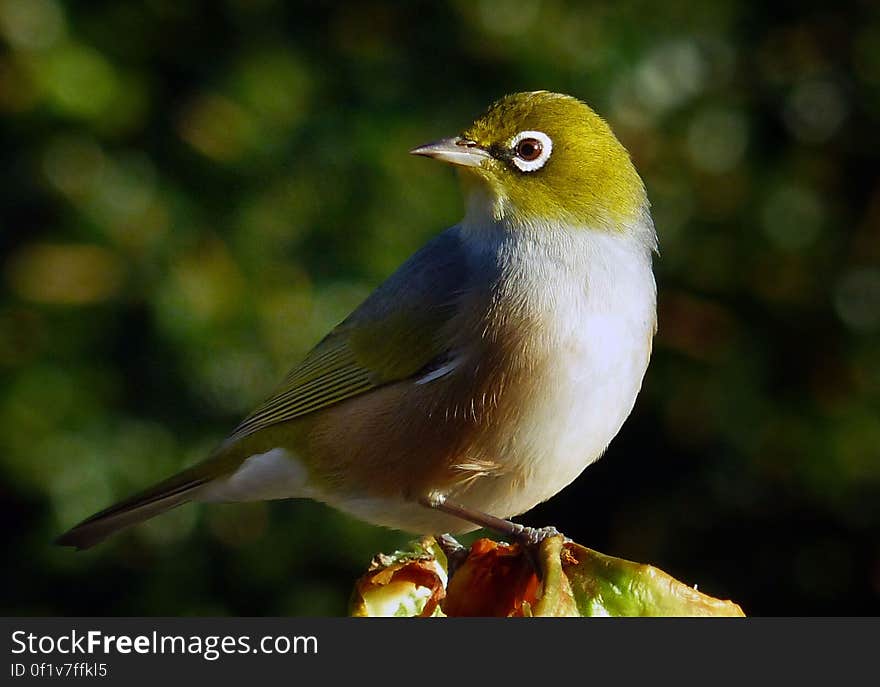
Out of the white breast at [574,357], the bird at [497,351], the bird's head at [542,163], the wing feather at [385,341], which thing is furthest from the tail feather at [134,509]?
the bird's head at [542,163]

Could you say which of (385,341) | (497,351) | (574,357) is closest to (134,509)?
(385,341)

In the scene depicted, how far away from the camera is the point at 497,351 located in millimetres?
3492

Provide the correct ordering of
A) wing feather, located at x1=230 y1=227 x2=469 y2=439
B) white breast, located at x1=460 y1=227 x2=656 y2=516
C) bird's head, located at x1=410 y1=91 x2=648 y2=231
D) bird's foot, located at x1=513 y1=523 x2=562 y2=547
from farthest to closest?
1. wing feather, located at x1=230 y1=227 x2=469 y2=439
2. bird's head, located at x1=410 y1=91 x2=648 y2=231
3. white breast, located at x1=460 y1=227 x2=656 y2=516
4. bird's foot, located at x1=513 y1=523 x2=562 y2=547

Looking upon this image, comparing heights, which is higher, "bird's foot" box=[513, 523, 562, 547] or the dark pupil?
the dark pupil

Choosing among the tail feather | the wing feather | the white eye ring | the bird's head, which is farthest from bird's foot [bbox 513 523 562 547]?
the tail feather

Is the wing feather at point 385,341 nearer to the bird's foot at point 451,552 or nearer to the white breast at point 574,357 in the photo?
the white breast at point 574,357

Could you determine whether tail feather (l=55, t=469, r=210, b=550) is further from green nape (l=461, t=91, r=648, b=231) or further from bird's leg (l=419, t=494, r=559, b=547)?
green nape (l=461, t=91, r=648, b=231)

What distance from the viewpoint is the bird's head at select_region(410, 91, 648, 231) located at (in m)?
3.57

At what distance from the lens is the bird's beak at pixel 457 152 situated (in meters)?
3.44

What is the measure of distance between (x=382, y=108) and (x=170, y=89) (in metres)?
0.95

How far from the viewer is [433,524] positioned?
3744 millimetres

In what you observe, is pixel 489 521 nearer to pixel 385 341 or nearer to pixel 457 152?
pixel 385 341

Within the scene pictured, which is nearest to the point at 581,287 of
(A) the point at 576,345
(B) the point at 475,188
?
(A) the point at 576,345

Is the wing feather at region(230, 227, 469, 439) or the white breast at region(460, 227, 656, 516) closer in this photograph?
the white breast at region(460, 227, 656, 516)
